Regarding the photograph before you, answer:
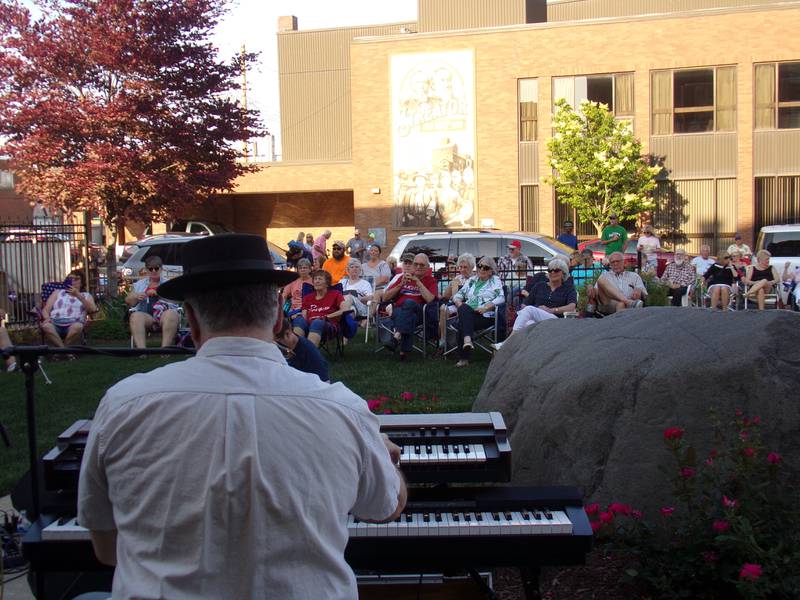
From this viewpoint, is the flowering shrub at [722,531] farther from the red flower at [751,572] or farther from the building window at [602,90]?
the building window at [602,90]

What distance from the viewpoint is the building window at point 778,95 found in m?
29.9

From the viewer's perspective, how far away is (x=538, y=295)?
39.4ft

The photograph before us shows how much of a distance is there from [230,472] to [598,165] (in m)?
27.4

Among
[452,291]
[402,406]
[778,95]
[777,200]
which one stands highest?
[778,95]

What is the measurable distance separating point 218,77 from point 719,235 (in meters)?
17.6

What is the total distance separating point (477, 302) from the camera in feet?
40.5

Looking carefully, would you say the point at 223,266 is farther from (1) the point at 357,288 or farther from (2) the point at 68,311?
(1) the point at 357,288

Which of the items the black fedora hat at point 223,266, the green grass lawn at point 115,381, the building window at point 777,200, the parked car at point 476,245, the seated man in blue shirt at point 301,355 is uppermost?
the building window at point 777,200

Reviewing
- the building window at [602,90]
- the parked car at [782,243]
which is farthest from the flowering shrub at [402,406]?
the building window at [602,90]

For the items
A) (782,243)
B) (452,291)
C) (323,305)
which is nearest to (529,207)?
(782,243)

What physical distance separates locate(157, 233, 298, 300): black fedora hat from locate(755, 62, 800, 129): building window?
30.8 meters

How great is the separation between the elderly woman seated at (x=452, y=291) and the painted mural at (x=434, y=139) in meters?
18.6

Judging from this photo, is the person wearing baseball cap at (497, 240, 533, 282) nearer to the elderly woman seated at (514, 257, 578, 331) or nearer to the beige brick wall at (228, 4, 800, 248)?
the elderly woman seated at (514, 257, 578, 331)

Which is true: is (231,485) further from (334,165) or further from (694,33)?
(334,165)
